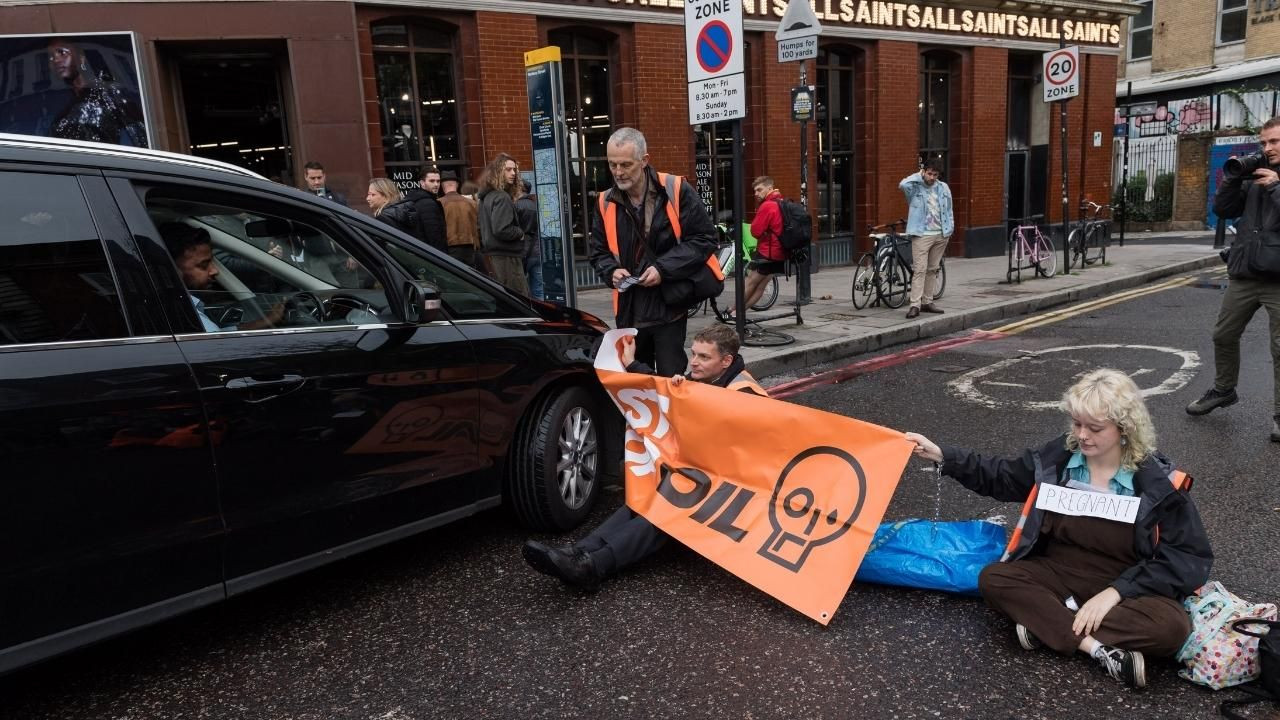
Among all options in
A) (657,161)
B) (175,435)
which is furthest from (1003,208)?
(175,435)

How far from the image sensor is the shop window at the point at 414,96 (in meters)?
11.6

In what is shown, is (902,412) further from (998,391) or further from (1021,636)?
(1021,636)

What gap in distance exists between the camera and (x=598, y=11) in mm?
12773

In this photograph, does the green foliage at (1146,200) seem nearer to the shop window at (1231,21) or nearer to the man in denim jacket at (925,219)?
the shop window at (1231,21)

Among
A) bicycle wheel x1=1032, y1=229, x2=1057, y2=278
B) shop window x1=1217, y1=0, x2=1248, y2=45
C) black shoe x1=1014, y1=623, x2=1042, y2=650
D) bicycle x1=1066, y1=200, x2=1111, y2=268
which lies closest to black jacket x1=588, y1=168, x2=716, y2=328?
black shoe x1=1014, y1=623, x2=1042, y2=650

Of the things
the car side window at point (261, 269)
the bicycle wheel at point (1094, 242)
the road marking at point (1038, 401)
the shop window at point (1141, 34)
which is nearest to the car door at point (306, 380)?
the car side window at point (261, 269)

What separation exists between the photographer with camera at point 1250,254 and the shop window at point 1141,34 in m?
28.6

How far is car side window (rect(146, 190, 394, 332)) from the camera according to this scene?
10.2ft

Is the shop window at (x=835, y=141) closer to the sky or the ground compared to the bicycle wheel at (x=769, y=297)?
closer to the sky

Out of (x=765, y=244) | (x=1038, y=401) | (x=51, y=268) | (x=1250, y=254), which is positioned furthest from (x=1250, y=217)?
(x=51, y=268)

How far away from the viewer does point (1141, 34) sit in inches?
1163

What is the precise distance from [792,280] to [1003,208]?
22.1ft

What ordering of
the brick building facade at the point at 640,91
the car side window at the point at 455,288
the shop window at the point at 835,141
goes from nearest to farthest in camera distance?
the car side window at the point at 455,288
the brick building facade at the point at 640,91
the shop window at the point at 835,141

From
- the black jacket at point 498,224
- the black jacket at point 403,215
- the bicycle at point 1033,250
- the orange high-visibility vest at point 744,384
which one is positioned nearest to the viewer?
the orange high-visibility vest at point 744,384
